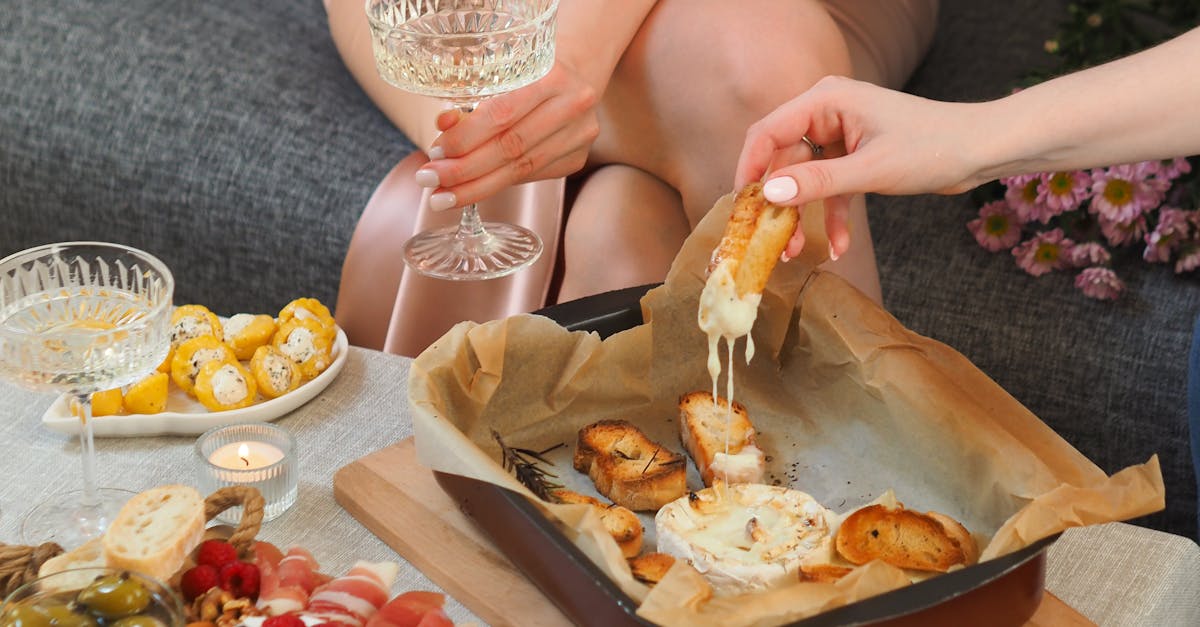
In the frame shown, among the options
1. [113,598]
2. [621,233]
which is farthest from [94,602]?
[621,233]

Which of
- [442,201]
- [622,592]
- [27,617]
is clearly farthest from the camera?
[442,201]

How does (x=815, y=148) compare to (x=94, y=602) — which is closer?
(x=94, y=602)

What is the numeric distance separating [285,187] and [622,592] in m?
1.38

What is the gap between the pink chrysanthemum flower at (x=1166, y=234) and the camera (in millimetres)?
1909

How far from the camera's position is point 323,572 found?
1.16m

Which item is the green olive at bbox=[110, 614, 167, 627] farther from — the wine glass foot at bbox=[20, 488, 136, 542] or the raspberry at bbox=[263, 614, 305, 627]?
the wine glass foot at bbox=[20, 488, 136, 542]

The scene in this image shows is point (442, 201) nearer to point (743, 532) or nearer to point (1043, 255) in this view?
point (743, 532)

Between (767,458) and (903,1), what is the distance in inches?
45.2

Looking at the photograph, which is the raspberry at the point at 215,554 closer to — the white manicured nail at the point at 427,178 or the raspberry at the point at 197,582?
the raspberry at the point at 197,582

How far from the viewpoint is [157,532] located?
961 mm

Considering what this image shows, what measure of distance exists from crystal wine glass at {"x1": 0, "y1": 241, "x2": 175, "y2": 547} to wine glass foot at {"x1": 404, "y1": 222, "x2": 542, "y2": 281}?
0.38 meters

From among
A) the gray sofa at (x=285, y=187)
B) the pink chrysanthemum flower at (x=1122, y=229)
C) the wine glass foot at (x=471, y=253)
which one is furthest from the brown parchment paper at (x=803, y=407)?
the pink chrysanthemum flower at (x=1122, y=229)

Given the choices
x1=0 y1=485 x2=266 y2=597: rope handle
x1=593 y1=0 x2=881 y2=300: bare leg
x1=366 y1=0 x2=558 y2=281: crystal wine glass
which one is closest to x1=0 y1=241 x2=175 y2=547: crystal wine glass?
x1=0 y1=485 x2=266 y2=597: rope handle

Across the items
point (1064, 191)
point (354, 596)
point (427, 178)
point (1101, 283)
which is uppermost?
point (427, 178)
